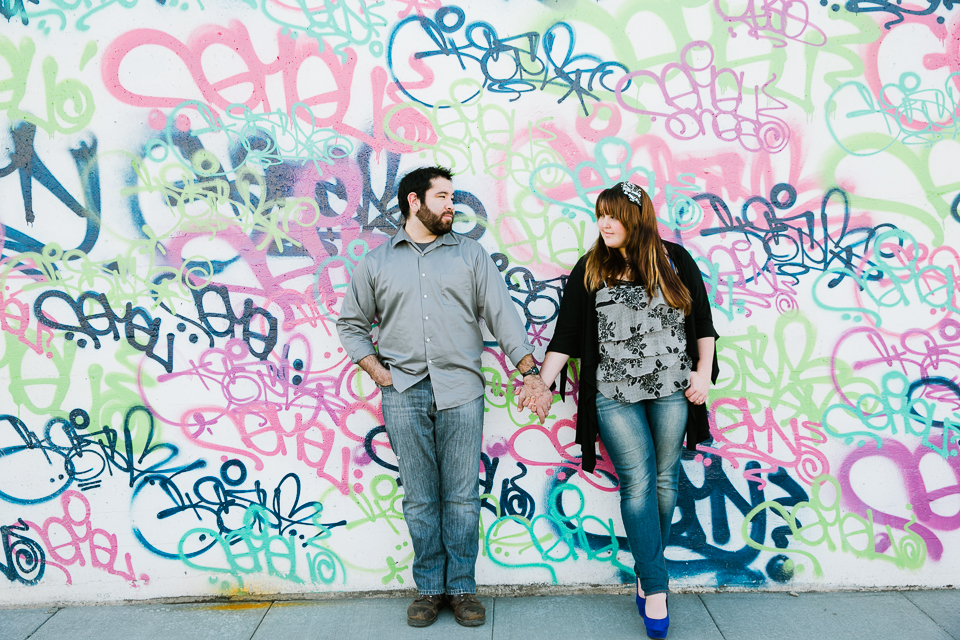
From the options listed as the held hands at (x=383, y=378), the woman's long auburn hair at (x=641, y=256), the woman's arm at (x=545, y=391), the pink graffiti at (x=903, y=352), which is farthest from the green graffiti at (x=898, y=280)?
the held hands at (x=383, y=378)

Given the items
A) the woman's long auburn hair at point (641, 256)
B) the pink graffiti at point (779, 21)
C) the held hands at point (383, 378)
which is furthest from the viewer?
the pink graffiti at point (779, 21)

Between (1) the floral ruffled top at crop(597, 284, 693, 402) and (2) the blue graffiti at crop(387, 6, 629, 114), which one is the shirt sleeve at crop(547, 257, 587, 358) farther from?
(2) the blue graffiti at crop(387, 6, 629, 114)

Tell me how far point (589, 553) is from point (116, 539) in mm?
2452

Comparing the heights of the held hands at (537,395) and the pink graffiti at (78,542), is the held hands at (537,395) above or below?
above

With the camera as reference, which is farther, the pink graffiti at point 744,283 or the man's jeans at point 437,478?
the pink graffiti at point 744,283

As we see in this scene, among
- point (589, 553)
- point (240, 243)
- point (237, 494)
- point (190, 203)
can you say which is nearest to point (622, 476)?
point (589, 553)

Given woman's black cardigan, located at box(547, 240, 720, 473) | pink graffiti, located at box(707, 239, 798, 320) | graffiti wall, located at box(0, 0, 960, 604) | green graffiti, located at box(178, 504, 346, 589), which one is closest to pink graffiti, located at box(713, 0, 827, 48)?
graffiti wall, located at box(0, 0, 960, 604)

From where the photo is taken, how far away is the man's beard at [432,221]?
10.00ft

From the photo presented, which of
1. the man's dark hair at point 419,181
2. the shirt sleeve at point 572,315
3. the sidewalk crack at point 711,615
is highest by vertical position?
the man's dark hair at point 419,181

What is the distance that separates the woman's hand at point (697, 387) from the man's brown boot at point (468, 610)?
140 centimetres

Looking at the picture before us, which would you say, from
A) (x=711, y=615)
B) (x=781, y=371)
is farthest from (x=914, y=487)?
(x=711, y=615)

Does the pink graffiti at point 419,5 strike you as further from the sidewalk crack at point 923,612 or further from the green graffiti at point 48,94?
the sidewalk crack at point 923,612

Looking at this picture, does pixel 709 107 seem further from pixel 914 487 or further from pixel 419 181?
pixel 914 487

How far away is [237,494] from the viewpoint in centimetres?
341
